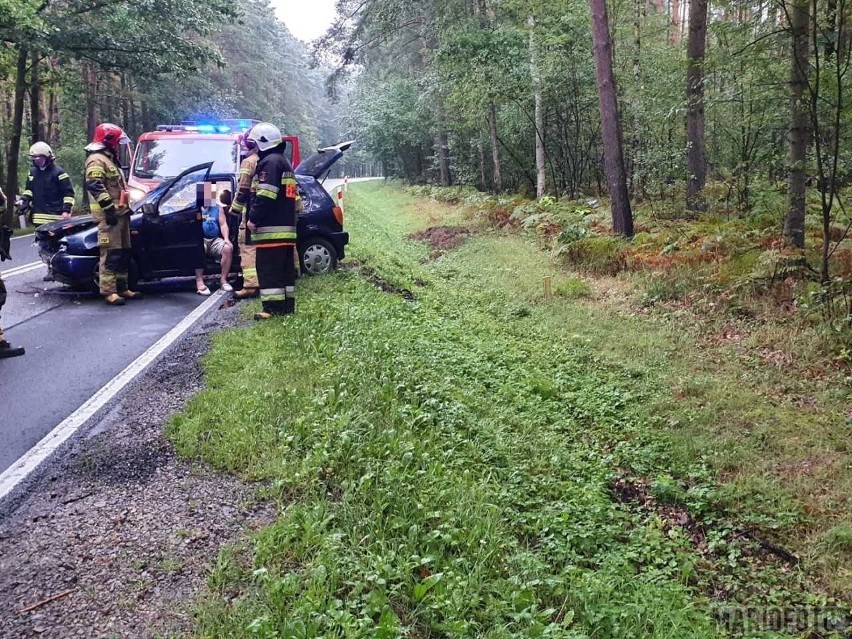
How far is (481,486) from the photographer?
382 centimetres

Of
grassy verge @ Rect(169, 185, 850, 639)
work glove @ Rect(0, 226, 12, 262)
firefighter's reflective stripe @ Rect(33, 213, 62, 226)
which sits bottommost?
grassy verge @ Rect(169, 185, 850, 639)

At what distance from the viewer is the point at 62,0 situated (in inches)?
723

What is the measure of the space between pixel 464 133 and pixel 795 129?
22.4m

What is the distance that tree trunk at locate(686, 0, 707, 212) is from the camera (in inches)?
460

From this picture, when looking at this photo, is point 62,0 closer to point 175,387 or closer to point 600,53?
point 600,53

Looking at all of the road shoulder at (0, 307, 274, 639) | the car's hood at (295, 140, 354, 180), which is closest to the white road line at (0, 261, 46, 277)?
the car's hood at (295, 140, 354, 180)

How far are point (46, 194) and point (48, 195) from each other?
3cm

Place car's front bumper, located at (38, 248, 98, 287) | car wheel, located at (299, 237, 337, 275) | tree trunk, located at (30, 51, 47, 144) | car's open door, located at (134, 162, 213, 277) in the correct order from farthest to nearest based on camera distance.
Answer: tree trunk, located at (30, 51, 47, 144)
car wheel, located at (299, 237, 337, 275)
car's open door, located at (134, 162, 213, 277)
car's front bumper, located at (38, 248, 98, 287)

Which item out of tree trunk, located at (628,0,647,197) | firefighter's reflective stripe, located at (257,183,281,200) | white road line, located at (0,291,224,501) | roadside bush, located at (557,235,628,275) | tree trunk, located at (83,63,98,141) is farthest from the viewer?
tree trunk, located at (83,63,98,141)

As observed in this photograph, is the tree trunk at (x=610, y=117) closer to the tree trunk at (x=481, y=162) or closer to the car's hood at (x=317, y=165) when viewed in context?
the car's hood at (x=317, y=165)

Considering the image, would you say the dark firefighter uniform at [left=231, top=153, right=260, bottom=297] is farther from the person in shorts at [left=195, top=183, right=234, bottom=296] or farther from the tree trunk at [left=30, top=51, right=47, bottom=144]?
the tree trunk at [left=30, top=51, right=47, bottom=144]

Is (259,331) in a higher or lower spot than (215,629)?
higher

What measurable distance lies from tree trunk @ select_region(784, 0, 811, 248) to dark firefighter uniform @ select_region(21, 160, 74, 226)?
10.7m

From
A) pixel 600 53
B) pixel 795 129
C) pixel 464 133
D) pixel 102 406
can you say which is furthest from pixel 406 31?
pixel 102 406
